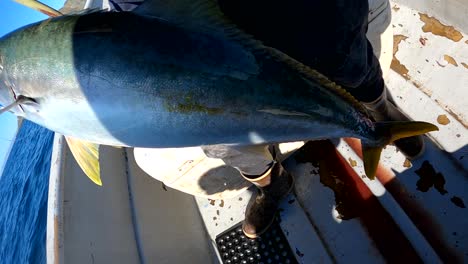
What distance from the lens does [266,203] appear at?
91.4 inches

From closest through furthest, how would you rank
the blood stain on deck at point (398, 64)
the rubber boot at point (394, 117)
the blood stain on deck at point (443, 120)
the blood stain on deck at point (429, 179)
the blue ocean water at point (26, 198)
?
the rubber boot at point (394, 117), the blood stain on deck at point (429, 179), the blood stain on deck at point (443, 120), the blood stain on deck at point (398, 64), the blue ocean water at point (26, 198)

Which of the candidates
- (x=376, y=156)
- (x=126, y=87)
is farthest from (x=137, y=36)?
(x=376, y=156)

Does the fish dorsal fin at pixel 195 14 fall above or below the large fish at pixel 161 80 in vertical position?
above

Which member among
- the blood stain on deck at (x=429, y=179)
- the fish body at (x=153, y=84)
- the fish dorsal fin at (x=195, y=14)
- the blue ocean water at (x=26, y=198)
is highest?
the fish dorsal fin at (x=195, y=14)

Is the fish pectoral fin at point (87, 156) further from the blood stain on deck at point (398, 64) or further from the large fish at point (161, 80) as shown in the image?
the blood stain on deck at point (398, 64)

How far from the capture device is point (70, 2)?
7789 mm

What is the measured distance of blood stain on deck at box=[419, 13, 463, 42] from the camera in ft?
7.50

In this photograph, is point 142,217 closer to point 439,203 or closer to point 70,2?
point 439,203

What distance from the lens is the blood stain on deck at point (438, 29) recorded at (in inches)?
90.0

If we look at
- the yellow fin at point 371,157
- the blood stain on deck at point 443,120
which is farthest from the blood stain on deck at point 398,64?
the yellow fin at point 371,157

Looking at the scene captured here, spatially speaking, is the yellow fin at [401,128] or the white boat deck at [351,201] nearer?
the yellow fin at [401,128]

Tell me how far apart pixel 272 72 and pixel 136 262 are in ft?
5.63

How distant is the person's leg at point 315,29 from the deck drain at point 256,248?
117 centimetres

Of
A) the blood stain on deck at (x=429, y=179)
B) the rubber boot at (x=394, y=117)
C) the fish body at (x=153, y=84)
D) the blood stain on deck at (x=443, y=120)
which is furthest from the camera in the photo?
the blood stain on deck at (x=443, y=120)
